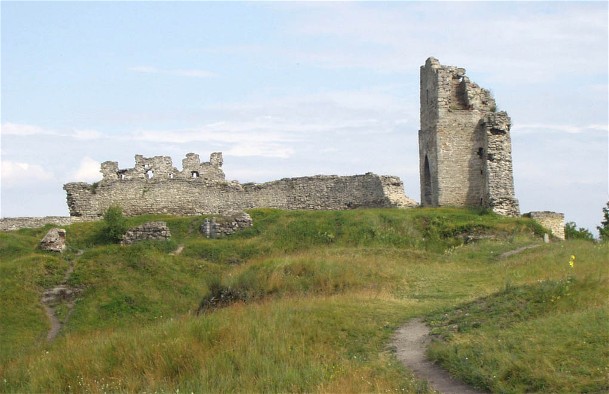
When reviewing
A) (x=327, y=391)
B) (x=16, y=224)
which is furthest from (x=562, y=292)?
(x=16, y=224)

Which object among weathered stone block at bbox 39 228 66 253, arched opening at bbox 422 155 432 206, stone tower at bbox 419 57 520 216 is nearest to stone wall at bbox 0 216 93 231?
weathered stone block at bbox 39 228 66 253

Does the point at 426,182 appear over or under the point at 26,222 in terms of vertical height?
over

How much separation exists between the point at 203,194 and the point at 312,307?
73.3 feet

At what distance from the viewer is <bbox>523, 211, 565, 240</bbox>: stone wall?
115 feet

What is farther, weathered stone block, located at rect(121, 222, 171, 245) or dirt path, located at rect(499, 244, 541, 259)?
weathered stone block, located at rect(121, 222, 171, 245)

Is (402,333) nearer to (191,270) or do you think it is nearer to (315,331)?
(315,331)

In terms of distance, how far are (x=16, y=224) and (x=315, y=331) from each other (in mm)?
23494

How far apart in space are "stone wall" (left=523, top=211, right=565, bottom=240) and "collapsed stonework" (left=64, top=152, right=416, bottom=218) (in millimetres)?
7379

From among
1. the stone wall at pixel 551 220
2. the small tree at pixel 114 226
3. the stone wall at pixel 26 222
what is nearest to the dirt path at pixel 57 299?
the small tree at pixel 114 226

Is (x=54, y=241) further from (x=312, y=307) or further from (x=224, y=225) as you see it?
(x=312, y=307)

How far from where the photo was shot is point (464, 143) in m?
37.2

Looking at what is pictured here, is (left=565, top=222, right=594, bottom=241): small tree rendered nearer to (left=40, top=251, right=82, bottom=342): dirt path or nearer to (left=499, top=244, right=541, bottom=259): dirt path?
(left=499, top=244, right=541, bottom=259): dirt path

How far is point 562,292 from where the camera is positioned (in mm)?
17047

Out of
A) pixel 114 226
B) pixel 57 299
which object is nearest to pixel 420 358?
pixel 57 299
